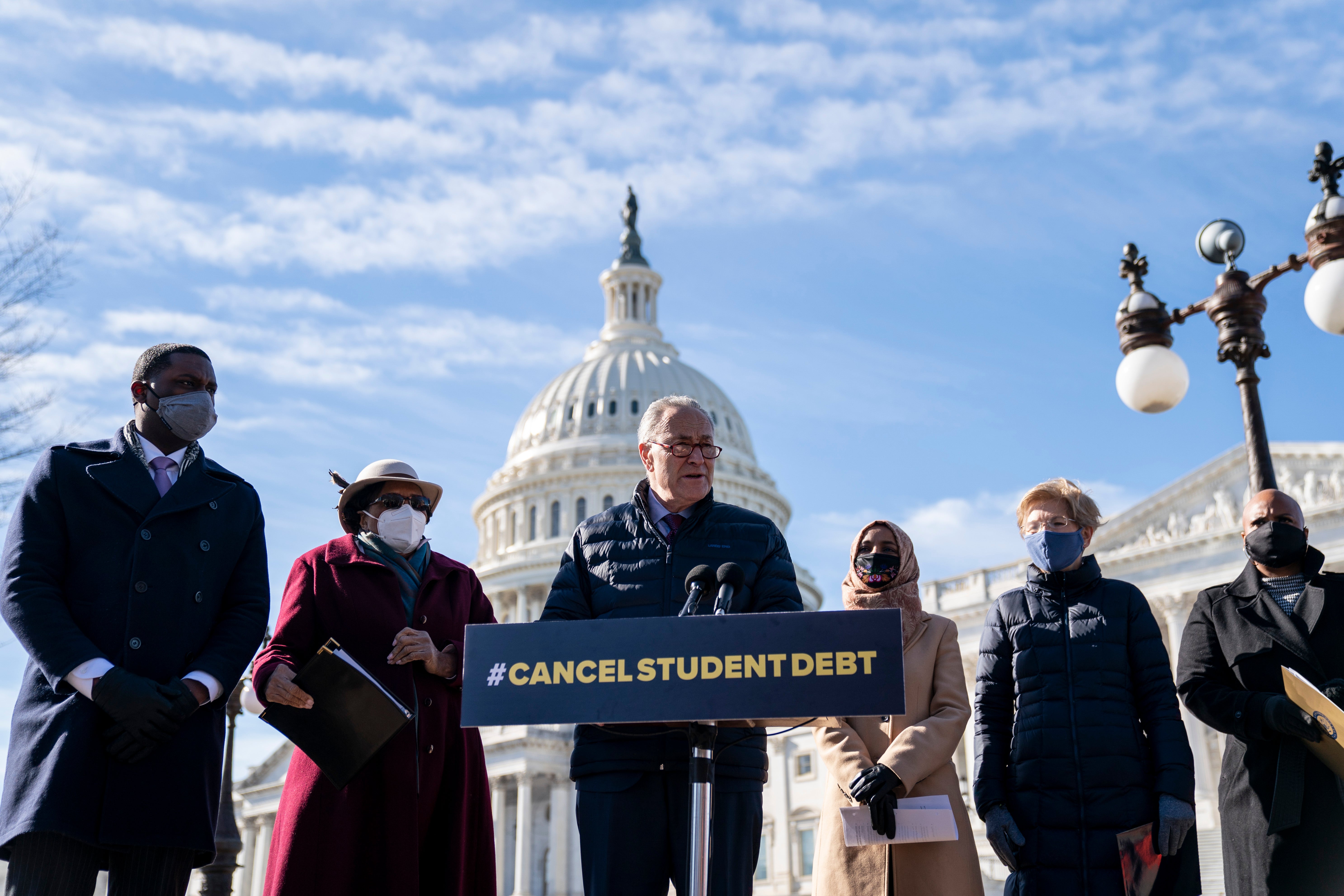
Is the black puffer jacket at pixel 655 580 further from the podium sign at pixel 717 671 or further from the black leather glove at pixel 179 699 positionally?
the black leather glove at pixel 179 699

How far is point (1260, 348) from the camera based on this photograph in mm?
9961

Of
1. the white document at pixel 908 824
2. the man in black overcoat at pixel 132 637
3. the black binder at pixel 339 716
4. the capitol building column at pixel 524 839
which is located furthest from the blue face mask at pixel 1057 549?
the capitol building column at pixel 524 839

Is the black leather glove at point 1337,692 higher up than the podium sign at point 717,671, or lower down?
higher up

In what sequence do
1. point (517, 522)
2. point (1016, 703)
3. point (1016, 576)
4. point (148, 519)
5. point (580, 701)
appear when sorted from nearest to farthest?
point (580, 701)
point (148, 519)
point (1016, 703)
point (1016, 576)
point (517, 522)

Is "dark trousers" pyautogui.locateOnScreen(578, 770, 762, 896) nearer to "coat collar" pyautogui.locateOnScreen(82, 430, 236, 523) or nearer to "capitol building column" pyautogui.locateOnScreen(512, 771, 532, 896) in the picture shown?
"coat collar" pyautogui.locateOnScreen(82, 430, 236, 523)

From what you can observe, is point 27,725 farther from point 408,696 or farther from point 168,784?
point 408,696

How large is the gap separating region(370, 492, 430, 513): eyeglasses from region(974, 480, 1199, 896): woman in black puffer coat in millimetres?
2729

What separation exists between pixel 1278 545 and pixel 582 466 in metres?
75.2

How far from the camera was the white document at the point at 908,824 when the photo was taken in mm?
5168

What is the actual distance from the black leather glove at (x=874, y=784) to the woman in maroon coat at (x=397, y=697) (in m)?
1.75

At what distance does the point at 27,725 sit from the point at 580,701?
8.09ft

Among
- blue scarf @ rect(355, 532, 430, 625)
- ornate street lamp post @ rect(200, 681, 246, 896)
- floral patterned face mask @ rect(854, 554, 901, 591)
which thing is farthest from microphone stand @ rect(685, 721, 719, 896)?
ornate street lamp post @ rect(200, 681, 246, 896)

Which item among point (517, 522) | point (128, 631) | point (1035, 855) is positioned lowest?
point (1035, 855)

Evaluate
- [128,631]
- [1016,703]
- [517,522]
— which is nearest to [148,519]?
[128,631]
